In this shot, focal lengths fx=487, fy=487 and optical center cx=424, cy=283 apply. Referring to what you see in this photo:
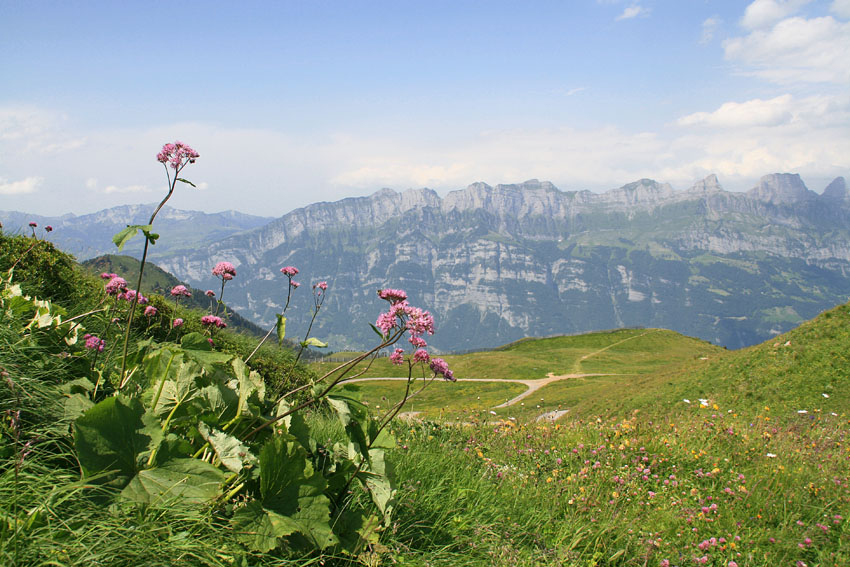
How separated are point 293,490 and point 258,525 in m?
0.30

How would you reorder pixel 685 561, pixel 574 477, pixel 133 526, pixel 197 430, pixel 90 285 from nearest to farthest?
1. pixel 133 526
2. pixel 197 430
3. pixel 685 561
4. pixel 574 477
5. pixel 90 285

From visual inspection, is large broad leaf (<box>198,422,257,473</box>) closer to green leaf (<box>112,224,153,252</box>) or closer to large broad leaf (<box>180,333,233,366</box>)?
large broad leaf (<box>180,333,233,366</box>)

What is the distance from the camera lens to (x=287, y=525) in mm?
3223

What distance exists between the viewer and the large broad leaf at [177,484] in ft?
10.3

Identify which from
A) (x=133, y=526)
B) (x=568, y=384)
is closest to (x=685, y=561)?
(x=133, y=526)

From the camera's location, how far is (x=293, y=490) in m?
3.44

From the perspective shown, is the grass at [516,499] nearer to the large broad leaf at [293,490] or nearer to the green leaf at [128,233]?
the large broad leaf at [293,490]

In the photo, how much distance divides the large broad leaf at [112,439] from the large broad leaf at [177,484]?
13 centimetres

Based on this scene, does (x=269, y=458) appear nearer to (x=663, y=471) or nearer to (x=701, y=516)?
(x=701, y=516)

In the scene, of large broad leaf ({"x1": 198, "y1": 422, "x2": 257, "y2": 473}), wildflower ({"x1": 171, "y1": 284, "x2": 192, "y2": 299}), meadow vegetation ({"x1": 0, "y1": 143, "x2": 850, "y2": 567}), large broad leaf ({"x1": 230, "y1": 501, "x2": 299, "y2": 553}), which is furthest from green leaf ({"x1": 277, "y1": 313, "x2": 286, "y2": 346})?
wildflower ({"x1": 171, "y1": 284, "x2": 192, "y2": 299})

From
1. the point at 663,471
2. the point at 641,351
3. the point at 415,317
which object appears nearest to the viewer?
the point at 415,317

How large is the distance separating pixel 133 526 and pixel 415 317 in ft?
8.36

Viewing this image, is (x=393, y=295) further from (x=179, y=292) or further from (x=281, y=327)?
(x=179, y=292)

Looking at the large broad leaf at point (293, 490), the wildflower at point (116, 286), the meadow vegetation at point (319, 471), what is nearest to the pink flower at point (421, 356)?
the meadow vegetation at point (319, 471)
